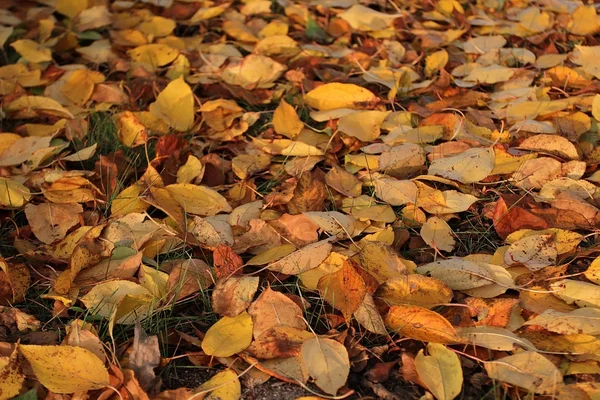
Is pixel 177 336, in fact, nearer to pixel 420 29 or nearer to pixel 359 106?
pixel 359 106

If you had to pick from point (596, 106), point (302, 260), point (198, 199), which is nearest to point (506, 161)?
point (596, 106)

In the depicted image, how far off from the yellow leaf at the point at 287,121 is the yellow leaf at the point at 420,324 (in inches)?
25.1

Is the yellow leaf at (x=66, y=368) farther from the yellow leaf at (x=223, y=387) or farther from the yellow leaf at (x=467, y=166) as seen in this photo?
the yellow leaf at (x=467, y=166)

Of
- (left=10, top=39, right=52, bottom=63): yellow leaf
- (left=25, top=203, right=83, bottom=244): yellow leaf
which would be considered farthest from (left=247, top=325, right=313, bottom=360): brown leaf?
(left=10, top=39, right=52, bottom=63): yellow leaf

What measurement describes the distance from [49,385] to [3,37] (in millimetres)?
1262

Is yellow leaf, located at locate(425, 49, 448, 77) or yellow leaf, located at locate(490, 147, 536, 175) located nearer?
yellow leaf, located at locate(490, 147, 536, 175)

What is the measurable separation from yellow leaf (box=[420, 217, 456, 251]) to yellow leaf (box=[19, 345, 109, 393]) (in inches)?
23.8

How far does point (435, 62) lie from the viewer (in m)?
1.98

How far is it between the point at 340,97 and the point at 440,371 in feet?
2.87

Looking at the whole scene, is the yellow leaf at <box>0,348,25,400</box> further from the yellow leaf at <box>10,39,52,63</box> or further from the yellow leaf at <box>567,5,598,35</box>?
the yellow leaf at <box>567,5,598,35</box>

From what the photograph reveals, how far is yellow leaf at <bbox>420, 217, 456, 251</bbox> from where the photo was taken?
4.48 ft

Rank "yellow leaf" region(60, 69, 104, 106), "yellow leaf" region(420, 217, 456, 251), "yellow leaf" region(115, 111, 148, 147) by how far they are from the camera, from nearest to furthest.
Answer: "yellow leaf" region(420, 217, 456, 251)
"yellow leaf" region(115, 111, 148, 147)
"yellow leaf" region(60, 69, 104, 106)

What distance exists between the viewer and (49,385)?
108 cm

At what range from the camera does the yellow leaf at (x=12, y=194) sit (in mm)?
1499
